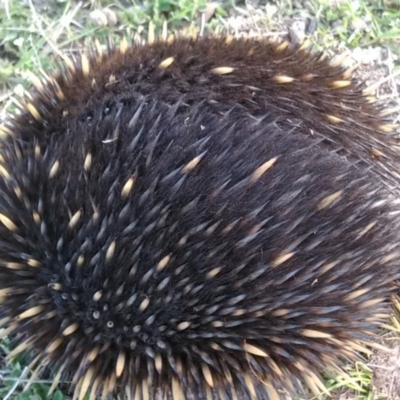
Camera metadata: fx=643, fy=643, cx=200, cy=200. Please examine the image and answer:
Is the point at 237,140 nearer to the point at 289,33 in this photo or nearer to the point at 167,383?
the point at 167,383

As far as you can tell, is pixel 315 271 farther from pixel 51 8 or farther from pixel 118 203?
pixel 51 8

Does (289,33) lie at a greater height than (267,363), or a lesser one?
greater

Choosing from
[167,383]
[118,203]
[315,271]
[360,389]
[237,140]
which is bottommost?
[360,389]

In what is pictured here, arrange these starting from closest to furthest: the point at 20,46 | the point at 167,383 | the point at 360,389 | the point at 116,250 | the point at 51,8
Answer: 1. the point at 116,250
2. the point at 167,383
3. the point at 360,389
4. the point at 20,46
5. the point at 51,8

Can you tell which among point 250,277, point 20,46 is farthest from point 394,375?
point 20,46

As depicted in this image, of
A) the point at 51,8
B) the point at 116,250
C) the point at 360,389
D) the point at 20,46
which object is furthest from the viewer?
the point at 51,8

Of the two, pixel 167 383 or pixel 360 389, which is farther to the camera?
pixel 360 389

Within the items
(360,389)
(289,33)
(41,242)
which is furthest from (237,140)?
(289,33)
